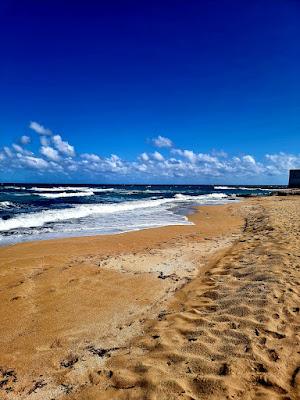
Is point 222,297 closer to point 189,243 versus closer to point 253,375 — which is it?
point 253,375

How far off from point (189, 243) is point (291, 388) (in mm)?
7992

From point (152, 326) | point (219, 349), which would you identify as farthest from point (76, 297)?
point (219, 349)

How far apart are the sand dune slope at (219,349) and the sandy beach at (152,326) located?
0.01 metres

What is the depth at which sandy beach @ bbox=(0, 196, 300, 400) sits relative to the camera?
333 cm

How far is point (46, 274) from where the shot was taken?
292 inches

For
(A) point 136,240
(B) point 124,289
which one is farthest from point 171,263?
(A) point 136,240

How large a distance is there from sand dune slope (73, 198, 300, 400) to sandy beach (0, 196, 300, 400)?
0.04ft

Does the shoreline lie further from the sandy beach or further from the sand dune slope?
the sand dune slope

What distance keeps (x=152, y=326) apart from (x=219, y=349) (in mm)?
1192

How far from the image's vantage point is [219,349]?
3.86 meters

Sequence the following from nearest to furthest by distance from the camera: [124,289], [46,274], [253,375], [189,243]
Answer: [253,375], [124,289], [46,274], [189,243]

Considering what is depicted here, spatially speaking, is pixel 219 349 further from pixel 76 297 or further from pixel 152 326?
pixel 76 297

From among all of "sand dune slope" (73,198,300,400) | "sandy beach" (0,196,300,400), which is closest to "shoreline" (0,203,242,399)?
"sandy beach" (0,196,300,400)

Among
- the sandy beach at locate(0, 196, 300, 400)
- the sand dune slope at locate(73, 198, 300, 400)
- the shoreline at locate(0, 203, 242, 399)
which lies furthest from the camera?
the shoreline at locate(0, 203, 242, 399)
